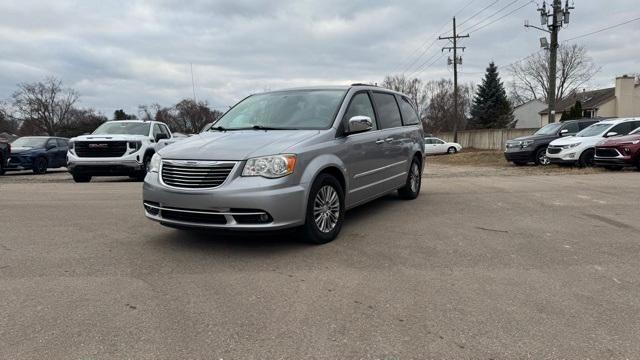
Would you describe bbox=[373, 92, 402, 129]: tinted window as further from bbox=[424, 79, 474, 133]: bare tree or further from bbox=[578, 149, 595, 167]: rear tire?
bbox=[424, 79, 474, 133]: bare tree

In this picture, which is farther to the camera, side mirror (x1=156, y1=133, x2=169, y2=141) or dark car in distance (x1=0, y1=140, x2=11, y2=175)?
dark car in distance (x1=0, y1=140, x2=11, y2=175)

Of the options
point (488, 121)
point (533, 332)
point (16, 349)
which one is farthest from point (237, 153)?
point (488, 121)

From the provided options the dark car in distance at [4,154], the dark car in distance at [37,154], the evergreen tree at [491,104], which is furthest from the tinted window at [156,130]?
the evergreen tree at [491,104]

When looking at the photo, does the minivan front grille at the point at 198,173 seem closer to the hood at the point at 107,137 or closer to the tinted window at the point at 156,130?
the hood at the point at 107,137

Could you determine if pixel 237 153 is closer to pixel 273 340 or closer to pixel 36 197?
pixel 273 340

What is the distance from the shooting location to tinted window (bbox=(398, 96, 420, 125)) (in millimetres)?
8137

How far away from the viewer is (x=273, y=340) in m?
3.07

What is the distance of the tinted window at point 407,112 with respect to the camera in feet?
26.7

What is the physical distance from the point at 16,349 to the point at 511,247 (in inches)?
179

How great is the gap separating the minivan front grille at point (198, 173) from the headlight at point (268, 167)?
167 millimetres

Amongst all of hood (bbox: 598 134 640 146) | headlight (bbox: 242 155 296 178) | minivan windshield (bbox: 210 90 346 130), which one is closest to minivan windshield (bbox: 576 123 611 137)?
hood (bbox: 598 134 640 146)

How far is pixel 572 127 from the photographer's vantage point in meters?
18.2

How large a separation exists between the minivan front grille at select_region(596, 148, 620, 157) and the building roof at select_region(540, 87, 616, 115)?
4085cm

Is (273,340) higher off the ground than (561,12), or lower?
lower
